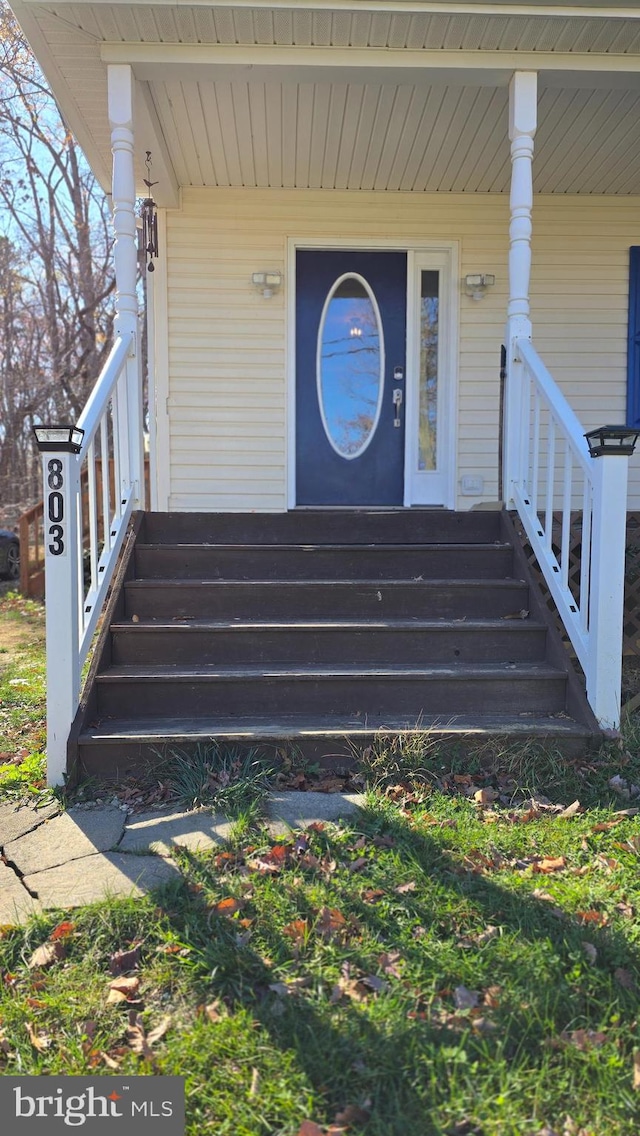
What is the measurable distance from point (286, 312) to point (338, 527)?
7.12 feet

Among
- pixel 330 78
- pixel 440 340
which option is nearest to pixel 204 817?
pixel 330 78

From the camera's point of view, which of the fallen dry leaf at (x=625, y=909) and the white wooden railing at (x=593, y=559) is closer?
the fallen dry leaf at (x=625, y=909)

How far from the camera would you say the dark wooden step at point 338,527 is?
4.11 meters

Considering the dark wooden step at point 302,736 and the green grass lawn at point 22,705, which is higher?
the dark wooden step at point 302,736

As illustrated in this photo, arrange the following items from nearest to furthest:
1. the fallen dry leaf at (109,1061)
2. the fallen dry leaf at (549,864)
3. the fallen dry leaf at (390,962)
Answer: the fallen dry leaf at (109,1061), the fallen dry leaf at (390,962), the fallen dry leaf at (549,864)

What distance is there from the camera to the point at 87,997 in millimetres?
1745

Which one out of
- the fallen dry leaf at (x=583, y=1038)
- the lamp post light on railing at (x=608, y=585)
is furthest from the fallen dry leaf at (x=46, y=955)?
the lamp post light on railing at (x=608, y=585)

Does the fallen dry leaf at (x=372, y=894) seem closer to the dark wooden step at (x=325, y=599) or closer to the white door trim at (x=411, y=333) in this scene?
the dark wooden step at (x=325, y=599)

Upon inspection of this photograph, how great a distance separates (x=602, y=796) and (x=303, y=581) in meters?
1.70

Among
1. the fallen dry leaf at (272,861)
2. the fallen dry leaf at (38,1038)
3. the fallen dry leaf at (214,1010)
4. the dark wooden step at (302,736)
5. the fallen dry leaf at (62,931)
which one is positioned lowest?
the fallen dry leaf at (38,1038)

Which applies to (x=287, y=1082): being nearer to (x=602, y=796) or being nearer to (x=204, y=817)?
(x=204, y=817)

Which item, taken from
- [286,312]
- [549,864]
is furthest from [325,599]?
[286,312]

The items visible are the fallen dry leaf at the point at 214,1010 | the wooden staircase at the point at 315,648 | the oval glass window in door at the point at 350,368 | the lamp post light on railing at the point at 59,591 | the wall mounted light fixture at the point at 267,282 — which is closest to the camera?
the fallen dry leaf at the point at 214,1010

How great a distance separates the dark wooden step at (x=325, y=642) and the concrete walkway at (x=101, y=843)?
32.2 inches
